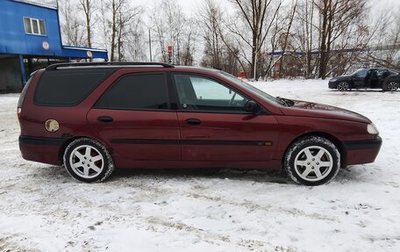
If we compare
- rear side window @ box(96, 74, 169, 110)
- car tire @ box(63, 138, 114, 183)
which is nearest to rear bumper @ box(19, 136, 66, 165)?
car tire @ box(63, 138, 114, 183)

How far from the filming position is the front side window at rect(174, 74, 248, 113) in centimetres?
430

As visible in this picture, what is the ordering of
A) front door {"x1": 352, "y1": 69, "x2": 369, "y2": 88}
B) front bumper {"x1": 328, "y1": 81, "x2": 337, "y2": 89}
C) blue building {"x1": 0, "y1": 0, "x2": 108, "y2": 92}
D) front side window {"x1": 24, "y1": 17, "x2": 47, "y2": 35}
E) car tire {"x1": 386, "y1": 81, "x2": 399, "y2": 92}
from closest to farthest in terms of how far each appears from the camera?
car tire {"x1": 386, "y1": 81, "x2": 399, "y2": 92} < front door {"x1": 352, "y1": 69, "x2": 369, "y2": 88} < front bumper {"x1": 328, "y1": 81, "x2": 337, "y2": 89} < blue building {"x1": 0, "y1": 0, "x2": 108, "y2": 92} < front side window {"x1": 24, "y1": 17, "x2": 47, "y2": 35}

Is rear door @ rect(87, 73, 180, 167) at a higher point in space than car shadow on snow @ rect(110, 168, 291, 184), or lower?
higher

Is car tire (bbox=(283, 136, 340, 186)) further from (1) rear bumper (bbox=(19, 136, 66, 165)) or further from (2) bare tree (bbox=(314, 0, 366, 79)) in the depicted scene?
(2) bare tree (bbox=(314, 0, 366, 79))

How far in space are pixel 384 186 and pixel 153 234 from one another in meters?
2.96

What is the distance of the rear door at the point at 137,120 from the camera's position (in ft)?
14.2

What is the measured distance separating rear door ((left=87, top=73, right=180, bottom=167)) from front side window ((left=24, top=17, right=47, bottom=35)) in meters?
22.2

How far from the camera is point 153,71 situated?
4.48 metres

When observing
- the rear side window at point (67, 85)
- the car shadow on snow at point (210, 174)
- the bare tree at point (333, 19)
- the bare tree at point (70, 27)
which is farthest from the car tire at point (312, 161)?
the bare tree at point (70, 27)

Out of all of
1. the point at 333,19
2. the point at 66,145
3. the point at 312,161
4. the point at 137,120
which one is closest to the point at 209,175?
the point at 137,120

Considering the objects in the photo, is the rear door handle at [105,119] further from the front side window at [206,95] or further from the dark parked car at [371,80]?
the dark parked car at [371,80]

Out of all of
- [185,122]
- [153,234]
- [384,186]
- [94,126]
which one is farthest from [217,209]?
[384,186]

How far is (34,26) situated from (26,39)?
1.31m

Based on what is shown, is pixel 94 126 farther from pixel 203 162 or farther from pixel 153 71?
pixel 203 162
